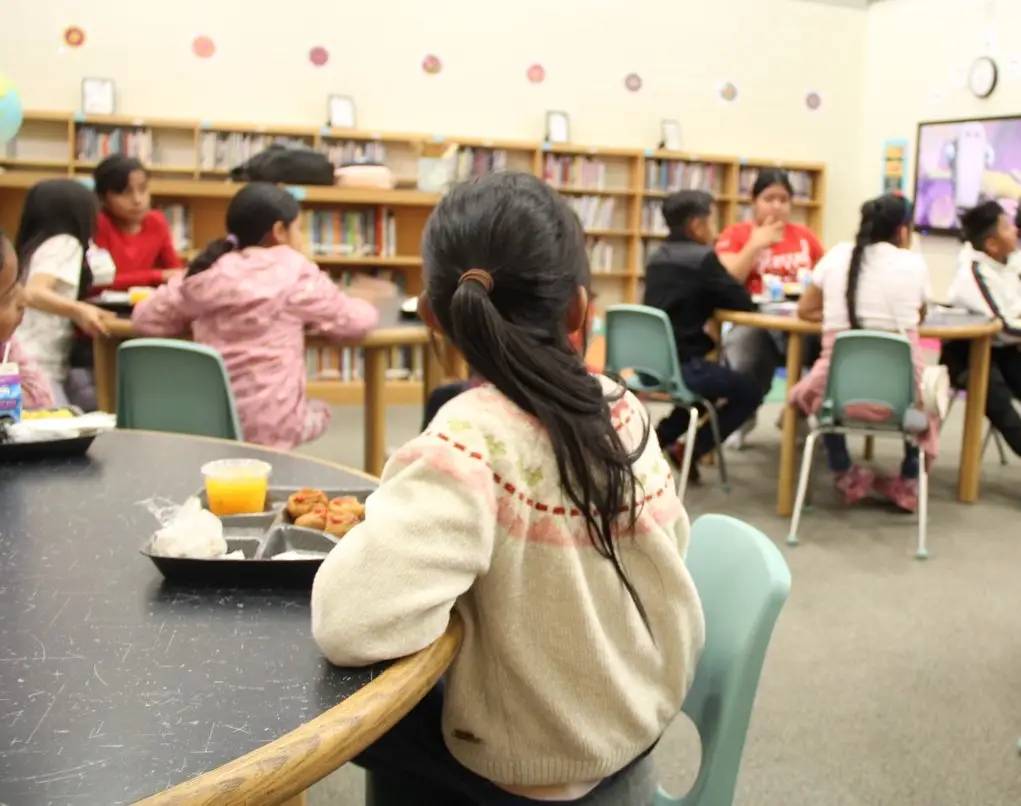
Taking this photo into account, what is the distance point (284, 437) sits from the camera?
114 inches

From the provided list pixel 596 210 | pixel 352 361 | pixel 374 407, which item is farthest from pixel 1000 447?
pixel 596 210

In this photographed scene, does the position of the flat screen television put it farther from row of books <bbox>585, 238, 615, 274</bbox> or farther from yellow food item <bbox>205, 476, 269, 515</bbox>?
yellow food item <bbox>205, 476, 269, 515</bbox>

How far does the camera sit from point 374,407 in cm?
350

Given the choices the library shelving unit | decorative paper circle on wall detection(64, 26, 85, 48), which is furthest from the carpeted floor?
decorative paper circle on wall detection(64, 26, 85, 48)

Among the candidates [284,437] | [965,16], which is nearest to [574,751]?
[284,437]

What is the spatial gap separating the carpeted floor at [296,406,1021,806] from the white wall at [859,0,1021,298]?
3606 millimetres

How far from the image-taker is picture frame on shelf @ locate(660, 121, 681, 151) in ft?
25.0

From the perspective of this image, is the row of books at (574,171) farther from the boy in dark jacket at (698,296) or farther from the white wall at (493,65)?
the boy in dark jacket at (698,296)

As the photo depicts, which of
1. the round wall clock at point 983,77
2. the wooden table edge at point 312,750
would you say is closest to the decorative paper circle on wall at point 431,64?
the round wall clock at point 983,77

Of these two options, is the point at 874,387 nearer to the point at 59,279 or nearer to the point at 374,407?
the point at 374,407

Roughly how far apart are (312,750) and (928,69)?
25.7 feet

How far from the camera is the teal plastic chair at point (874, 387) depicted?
341 centimetres

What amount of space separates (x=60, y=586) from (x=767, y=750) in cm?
162

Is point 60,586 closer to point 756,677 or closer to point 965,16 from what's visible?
point 756,677
